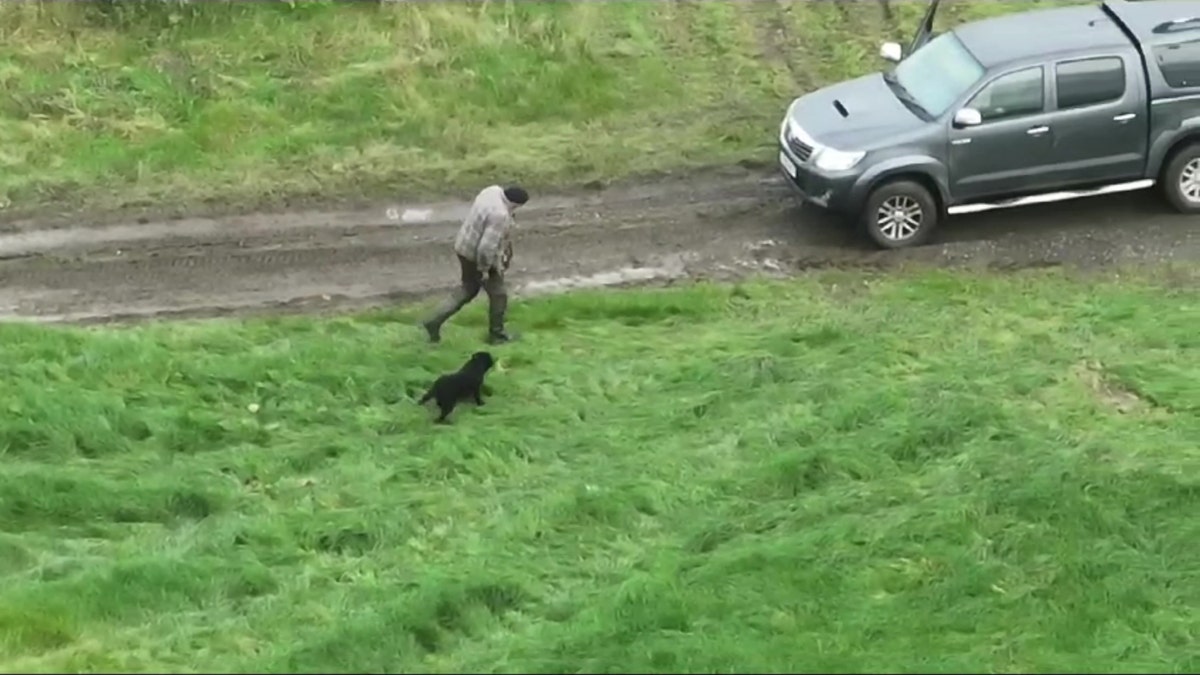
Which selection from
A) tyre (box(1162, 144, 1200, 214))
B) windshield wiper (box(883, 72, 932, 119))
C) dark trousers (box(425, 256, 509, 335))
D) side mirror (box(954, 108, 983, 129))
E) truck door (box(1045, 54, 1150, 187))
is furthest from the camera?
tyre (box(1162, 144, 1200, 214))

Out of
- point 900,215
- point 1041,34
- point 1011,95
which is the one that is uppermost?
point 1041,34

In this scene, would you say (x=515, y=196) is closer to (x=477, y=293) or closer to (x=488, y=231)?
(x=488, y=231)

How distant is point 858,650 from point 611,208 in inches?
298

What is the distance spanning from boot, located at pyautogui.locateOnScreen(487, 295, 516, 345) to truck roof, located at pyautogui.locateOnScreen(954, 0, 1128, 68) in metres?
5.06

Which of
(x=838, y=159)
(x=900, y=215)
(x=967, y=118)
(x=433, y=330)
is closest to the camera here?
(x=433, y=330)

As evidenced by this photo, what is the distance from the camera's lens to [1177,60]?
1388 cm

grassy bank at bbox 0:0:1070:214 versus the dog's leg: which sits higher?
grassy bank at bbox 0:0:1070:214

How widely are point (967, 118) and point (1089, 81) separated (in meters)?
1.20

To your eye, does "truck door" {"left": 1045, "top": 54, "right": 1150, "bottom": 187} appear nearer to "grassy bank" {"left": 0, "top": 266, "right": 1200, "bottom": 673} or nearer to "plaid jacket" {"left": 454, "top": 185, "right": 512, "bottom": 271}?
"grassy bank" {"left": 0, "top": 266, "right": 1200, "bottom": 673}

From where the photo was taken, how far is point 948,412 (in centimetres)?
1069

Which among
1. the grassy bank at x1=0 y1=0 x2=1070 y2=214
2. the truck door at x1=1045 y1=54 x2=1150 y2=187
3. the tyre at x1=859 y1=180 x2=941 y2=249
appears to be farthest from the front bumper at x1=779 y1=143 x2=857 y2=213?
the truck door at x1=1045 y1=54 x2=1150 y2=187

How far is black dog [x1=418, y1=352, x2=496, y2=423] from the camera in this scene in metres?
11.0

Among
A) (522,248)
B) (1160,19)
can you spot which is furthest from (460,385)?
(1160,19)

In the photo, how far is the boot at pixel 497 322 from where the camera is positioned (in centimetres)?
1229
